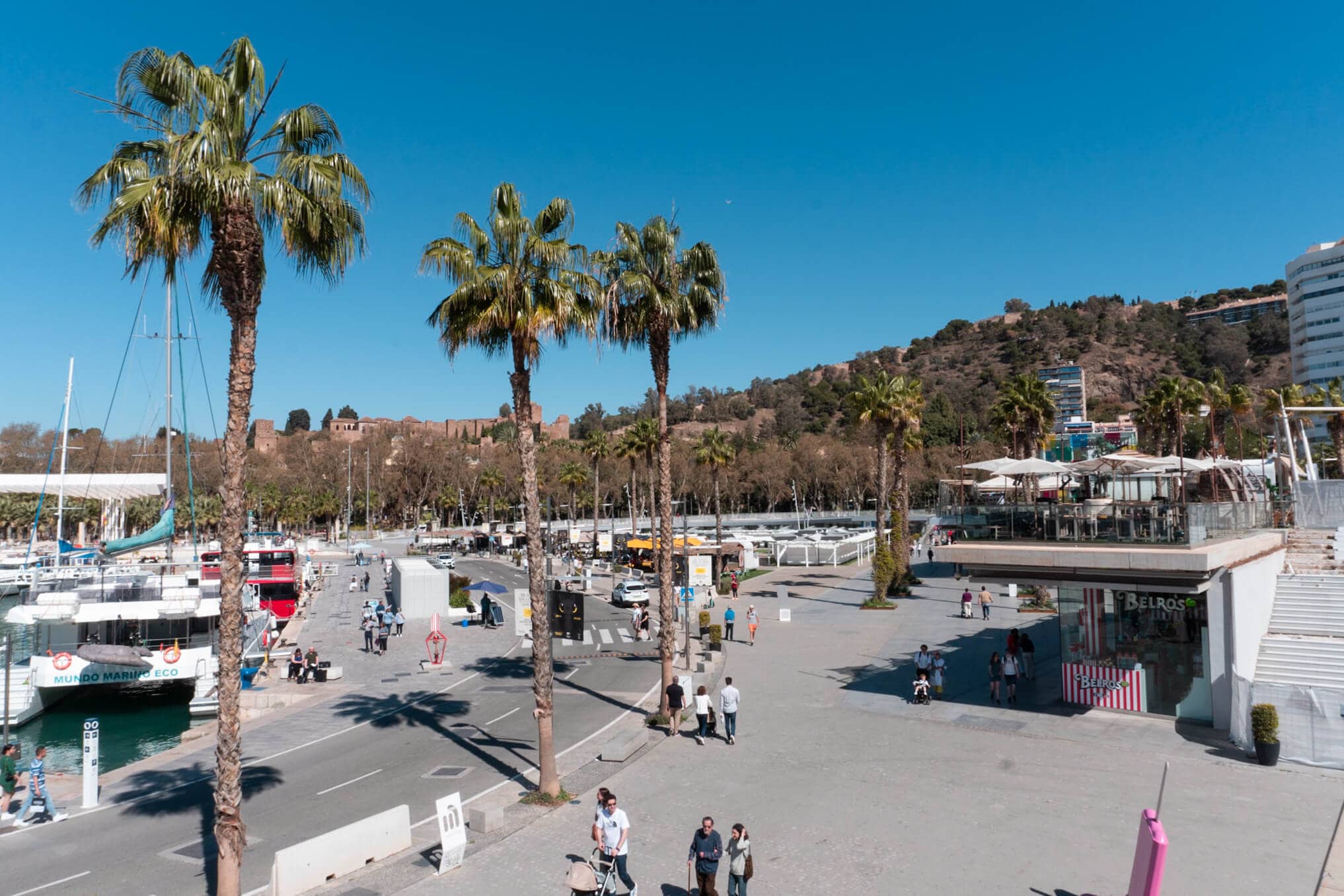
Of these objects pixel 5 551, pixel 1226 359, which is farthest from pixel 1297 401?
→ pixel 1226 359

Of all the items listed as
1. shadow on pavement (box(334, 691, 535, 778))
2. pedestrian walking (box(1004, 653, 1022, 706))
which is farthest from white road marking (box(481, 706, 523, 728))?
pedestrian walking (box(1004, 653, 1022, 706))

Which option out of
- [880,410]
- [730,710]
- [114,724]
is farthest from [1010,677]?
[114,724]

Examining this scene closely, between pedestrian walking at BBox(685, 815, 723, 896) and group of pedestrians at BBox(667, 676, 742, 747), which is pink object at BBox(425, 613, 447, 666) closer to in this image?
group of pedestrians at BBox(667, 676, 742, 747)

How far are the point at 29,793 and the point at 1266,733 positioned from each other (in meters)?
21.5

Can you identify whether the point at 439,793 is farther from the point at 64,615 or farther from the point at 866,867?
the point at 64,615

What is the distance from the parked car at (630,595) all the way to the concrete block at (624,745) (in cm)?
2216

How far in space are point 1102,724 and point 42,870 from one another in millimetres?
19315

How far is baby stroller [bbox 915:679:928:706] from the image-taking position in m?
20.4

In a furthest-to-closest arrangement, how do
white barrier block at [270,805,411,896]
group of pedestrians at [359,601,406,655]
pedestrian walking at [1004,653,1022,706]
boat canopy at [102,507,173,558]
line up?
boat canopy at [102,507,173,558] < group of pedestrians at [359,601,406,655] < pedestrian walking at [1004,653,1022,706] < white barrier block at [270,805,411,896]

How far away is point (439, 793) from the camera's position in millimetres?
14992

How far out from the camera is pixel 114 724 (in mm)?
→ 25516

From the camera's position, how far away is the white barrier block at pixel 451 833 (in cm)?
1128

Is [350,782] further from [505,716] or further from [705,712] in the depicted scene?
[705,712]

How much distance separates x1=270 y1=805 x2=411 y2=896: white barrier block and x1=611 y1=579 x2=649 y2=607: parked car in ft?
93.7
